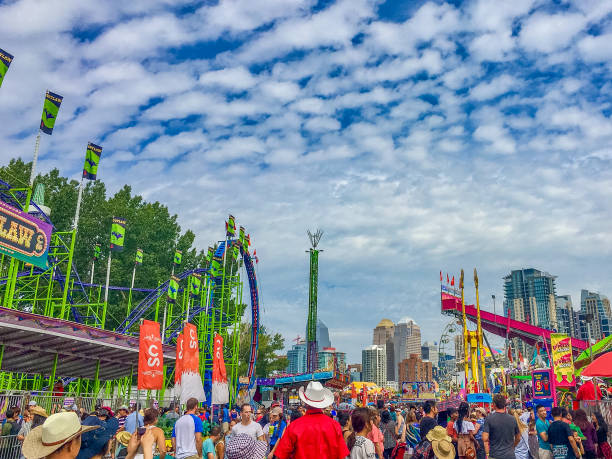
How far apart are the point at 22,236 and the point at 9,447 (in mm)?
10192

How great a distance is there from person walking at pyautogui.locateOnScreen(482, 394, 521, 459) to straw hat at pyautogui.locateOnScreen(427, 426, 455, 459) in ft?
1.85

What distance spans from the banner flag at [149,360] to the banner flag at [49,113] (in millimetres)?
15446

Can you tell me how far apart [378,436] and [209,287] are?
114ft

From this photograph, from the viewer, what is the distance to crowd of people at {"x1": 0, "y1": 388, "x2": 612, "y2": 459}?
4922 millimetres

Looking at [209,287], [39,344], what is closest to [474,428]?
[39,344]

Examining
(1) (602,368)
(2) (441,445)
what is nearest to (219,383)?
(2) (441,445)

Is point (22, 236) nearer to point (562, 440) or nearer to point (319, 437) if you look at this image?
point (319, 437)

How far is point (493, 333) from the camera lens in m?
52.5

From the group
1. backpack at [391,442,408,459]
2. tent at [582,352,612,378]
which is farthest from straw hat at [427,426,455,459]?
tent at [582,352,612,378]

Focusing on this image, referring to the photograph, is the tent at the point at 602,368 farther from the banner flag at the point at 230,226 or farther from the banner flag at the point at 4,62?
the banner flag at the point at 230,226

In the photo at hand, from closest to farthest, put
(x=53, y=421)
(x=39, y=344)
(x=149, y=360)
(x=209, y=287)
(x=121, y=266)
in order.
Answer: (x=53, y=421)
(x=149, y=360)
(x=39, y=344)
(x=209, y=287)
(x=121, y=266)

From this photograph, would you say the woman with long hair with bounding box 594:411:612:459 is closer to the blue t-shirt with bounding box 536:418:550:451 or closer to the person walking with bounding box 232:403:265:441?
the blue t-shirt with bounding box 536:418:550:451

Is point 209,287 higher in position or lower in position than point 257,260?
lower

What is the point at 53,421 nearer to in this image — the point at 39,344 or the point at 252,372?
the point at 39,344
